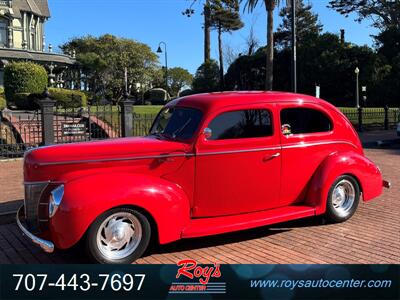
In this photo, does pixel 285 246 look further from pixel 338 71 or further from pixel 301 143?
pixel 338 71

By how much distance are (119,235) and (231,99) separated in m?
2.11

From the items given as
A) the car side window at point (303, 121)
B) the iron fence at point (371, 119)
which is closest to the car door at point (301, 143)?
the car side window at point (303, 121)

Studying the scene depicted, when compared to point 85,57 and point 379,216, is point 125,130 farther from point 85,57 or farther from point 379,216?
point 85,57

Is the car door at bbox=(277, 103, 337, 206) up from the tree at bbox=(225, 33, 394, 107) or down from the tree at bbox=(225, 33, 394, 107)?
down

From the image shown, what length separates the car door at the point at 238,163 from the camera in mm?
5219

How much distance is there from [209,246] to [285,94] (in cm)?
219

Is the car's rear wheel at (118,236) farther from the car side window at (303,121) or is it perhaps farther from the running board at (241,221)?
the car side window at (303,121)

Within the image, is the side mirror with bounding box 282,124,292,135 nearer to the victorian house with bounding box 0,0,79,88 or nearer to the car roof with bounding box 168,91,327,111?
the car roof with bounding box 168,91,327,111

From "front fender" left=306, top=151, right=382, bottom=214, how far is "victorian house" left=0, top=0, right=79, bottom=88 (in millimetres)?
36383

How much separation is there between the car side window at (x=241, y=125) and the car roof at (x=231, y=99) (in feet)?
0.43

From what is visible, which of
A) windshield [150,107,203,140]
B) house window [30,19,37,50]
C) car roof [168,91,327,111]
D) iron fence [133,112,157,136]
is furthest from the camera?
house window [30,19,37,50]

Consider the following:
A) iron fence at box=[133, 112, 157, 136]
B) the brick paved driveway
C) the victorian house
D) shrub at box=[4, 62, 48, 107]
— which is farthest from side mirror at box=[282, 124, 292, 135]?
the victorian house

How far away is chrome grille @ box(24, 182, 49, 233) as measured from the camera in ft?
15.6

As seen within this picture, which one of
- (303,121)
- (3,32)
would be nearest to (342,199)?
(303,121)
